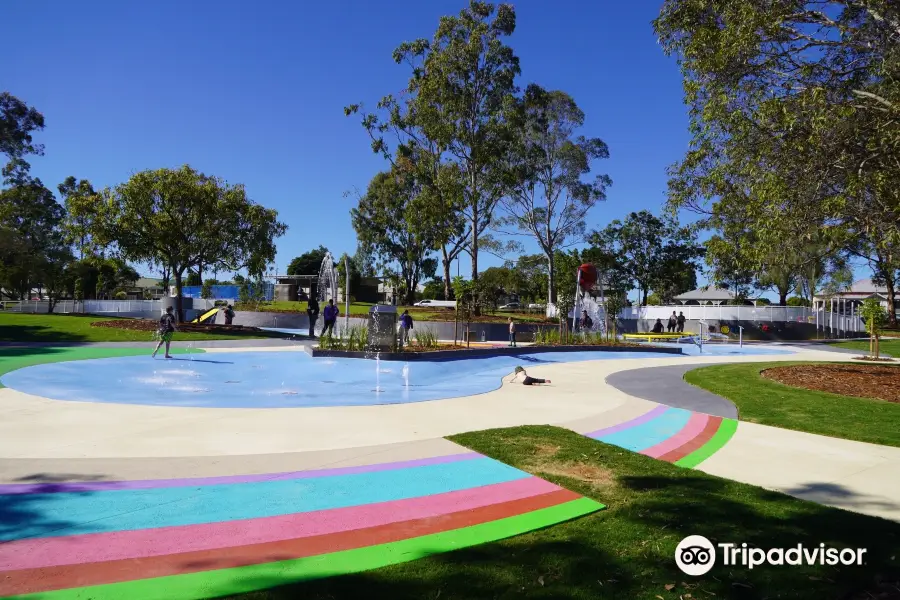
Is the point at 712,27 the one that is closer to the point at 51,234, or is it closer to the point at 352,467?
the point at 352,467

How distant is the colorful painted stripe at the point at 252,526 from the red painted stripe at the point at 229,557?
1cm

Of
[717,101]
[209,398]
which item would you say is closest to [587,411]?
[209,398]

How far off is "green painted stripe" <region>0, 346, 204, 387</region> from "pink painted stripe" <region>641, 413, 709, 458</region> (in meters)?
16.3

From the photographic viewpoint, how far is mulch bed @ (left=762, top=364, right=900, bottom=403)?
1299cm

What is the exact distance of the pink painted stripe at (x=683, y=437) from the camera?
7746 millimetres

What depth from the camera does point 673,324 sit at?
125 feet

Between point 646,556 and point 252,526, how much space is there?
A: 3.31m

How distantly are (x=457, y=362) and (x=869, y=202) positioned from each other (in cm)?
1283

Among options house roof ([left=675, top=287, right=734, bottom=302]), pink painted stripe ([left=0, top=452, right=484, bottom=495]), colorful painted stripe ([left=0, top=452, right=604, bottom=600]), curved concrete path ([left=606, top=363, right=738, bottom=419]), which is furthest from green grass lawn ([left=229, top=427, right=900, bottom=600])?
house roof ([left=675, top=287, right=734, bottom=302])

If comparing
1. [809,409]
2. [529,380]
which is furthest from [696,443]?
[529,380]

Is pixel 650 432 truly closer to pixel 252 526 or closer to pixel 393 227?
pixel 252 526

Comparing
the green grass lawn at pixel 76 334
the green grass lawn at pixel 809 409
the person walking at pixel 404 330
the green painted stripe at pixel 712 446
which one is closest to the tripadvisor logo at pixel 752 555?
the green painted stripe at pixel 712 446

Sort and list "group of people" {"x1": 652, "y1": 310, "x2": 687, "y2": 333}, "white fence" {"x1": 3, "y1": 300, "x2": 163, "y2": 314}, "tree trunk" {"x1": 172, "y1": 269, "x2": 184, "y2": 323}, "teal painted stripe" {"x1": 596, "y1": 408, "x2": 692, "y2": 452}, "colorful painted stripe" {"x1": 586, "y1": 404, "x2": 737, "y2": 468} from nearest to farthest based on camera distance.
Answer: "colorful painted stripe" {"x1": 586, "y1": 404, "x2": 737, "y2": 468}, "teal painted stripe" {"x1": 596, "y1": 408, "x2": 692, "y2": 452}, "tree trunk" {"x1": 172, "y1": 269, "x2": 184, "y2": 323}, "group of people" {"x1": 652, "y1": 310, "x2": 687, "y2": 333}, "white fence" {"x1": 3, "y1": 300, "x2": 163, "y2": 314}

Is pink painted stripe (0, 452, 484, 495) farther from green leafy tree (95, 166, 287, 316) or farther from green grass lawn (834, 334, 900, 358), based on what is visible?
green grass lawn (834, 334, 900, 358)
